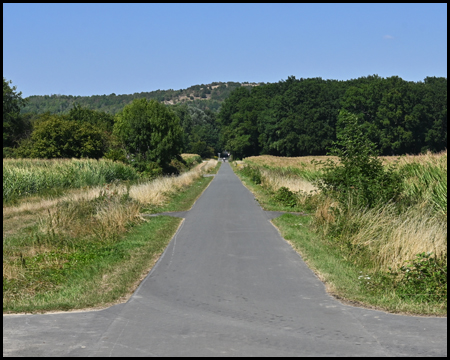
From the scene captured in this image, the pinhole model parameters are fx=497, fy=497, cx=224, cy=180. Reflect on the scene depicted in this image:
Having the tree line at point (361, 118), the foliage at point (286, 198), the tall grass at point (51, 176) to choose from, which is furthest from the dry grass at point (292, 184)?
the tree line at point (361, 118)

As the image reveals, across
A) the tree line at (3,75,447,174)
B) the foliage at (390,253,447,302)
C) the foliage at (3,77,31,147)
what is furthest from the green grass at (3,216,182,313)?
the foliage at (3,77,31,147)

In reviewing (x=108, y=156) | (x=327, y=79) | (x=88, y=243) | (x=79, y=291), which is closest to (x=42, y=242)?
(x=88, y=243)

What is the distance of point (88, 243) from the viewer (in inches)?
514

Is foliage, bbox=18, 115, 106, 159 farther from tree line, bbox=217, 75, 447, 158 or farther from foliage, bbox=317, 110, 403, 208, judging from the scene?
tree line, bbox=217, 75, 447, 158

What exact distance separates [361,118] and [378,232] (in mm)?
82825

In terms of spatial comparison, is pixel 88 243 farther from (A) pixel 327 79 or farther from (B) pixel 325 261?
(A) pixel 327 79

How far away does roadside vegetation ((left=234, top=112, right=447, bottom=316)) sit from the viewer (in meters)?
8.04

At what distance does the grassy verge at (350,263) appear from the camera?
7524mm

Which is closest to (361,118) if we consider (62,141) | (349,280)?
(62,141)

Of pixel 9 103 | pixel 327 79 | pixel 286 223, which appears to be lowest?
pixel 286 223

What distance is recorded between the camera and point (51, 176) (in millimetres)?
27859

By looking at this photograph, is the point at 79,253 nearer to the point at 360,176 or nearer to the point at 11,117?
the point at 360,176

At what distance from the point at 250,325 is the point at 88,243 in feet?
25.1

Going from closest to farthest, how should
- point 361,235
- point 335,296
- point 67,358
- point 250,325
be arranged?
point 67,358, point 250,325, point 335,296, point 361,235
